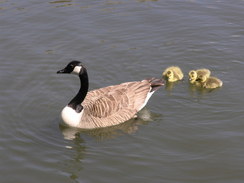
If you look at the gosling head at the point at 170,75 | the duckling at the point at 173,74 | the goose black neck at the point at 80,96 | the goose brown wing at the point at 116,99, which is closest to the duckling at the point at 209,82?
the duckling at the point at 173,74

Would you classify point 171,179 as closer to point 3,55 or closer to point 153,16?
point 3,55

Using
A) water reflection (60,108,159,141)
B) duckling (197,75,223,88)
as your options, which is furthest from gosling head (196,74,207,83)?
water reflection (60,108,159,141)

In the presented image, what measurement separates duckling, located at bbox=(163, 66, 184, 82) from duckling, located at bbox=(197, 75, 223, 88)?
471 mm

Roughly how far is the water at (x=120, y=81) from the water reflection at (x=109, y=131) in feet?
0.07

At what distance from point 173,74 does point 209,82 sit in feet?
2.78

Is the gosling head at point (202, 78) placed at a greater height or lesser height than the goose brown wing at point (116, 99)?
greater

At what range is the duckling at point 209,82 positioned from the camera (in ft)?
37.5

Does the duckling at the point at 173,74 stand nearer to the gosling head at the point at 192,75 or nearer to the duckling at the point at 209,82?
the gosling head at the point at 192,75

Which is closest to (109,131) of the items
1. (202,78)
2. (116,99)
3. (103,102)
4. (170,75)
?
(103,102)

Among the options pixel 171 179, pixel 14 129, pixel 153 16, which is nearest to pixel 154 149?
pixel 171 179

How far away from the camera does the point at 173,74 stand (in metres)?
11.8

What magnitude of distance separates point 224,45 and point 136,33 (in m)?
2.47

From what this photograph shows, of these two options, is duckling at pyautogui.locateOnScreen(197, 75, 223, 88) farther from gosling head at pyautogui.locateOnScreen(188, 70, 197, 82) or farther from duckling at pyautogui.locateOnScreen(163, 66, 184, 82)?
duckling at pyautogui.locateOnScreen(163, 66, 184, 82)

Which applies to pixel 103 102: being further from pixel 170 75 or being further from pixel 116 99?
pixel 170 75
